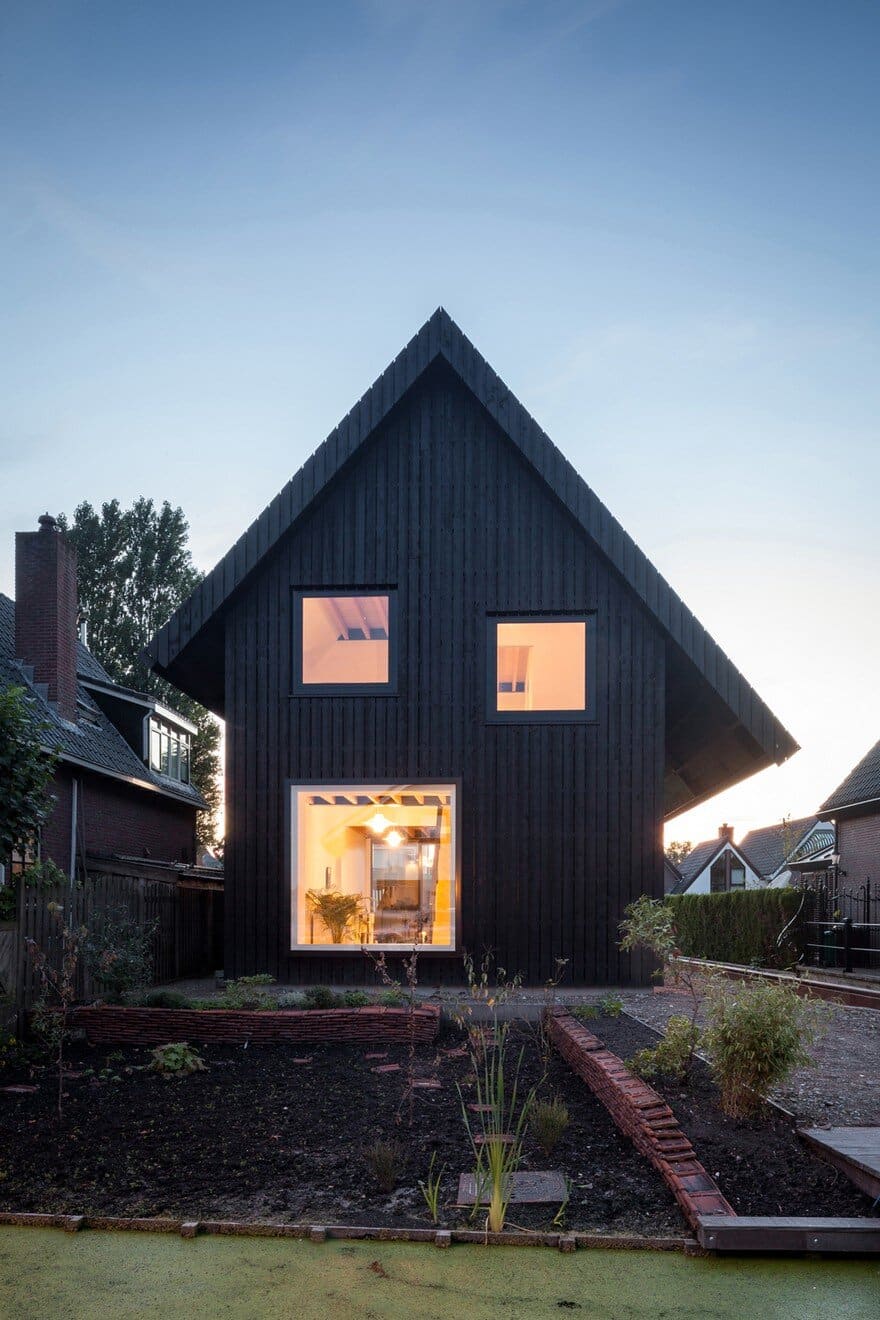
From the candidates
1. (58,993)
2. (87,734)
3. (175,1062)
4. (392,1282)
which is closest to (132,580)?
(87,734)

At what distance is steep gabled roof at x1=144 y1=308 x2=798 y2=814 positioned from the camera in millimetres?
12227

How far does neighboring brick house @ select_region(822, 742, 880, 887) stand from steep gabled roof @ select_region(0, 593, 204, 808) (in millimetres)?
12139

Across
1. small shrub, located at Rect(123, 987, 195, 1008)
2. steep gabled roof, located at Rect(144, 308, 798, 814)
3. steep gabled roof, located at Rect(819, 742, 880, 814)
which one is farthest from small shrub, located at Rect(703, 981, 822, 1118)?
steep gabled roof, located at Rect(819, 742, 880, 814)

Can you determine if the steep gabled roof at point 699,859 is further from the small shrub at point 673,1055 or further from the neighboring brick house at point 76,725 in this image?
the small shrub at point 673,1055

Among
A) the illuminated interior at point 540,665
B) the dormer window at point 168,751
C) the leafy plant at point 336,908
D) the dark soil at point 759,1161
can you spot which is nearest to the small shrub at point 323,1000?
the leafy plant at point 336,908

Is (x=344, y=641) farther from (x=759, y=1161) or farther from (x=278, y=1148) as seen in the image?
(x=759, y=1161)

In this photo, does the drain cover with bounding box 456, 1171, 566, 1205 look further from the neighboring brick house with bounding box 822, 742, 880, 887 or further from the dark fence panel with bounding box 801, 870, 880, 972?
the neighboring brick house with bounding box 822, 742, 880, 887

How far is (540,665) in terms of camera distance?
12.7 m

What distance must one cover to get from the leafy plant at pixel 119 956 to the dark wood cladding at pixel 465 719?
130 centimetres

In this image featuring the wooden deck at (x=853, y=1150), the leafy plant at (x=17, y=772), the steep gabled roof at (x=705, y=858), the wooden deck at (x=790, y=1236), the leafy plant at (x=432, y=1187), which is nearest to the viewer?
the wooden deck at (x=790, y=1236)

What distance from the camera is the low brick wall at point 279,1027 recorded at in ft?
30.8

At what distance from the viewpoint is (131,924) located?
11.7m

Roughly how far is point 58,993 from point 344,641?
5051 millimetres

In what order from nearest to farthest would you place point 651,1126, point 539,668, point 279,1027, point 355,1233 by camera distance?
1. point 355,1233
2. point 651,1126
3. point 279,1027
4. point 539,668
